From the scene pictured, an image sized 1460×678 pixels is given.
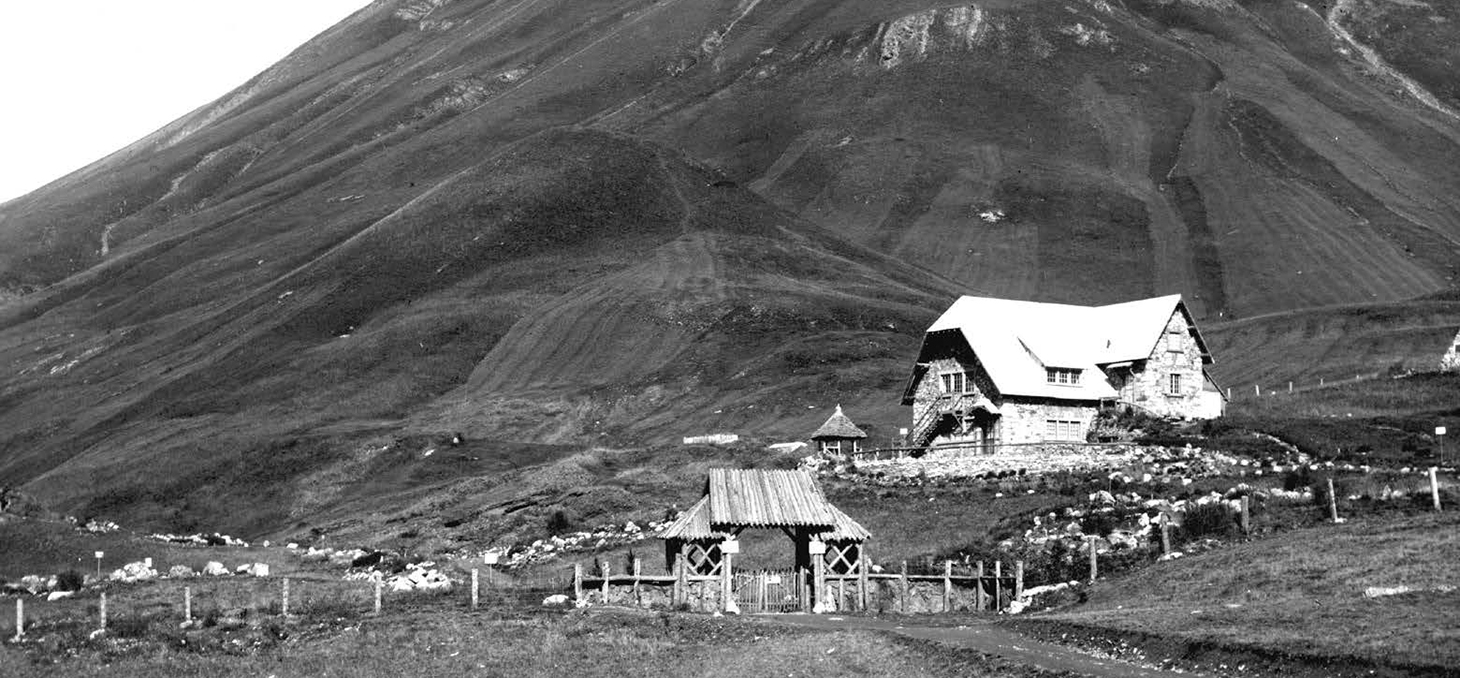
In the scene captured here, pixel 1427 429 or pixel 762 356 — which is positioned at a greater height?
pixel 762 356

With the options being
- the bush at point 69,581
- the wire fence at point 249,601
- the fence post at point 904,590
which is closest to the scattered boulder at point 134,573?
the bush at point 69,581

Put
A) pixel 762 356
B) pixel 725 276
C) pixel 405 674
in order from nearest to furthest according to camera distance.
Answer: pixel 405 674, pixel 762 356, pixel 725 276

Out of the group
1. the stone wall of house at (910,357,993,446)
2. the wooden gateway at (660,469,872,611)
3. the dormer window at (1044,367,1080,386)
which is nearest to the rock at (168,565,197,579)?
the wooden gateway at (660,469,872,611)

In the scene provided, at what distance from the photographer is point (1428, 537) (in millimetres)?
41531

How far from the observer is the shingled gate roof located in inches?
1982

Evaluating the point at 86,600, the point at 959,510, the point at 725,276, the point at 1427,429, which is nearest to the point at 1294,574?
the point at 959,510

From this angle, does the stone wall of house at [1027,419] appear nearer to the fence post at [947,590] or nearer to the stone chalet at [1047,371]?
the stone chalet at [1047,371]

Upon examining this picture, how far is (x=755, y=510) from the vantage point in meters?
50.9

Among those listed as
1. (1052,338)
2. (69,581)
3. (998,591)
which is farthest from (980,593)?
(1052,338)

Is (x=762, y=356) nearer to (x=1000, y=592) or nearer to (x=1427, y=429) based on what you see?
(x=1427, y=429)

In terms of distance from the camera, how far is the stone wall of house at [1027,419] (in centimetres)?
8906

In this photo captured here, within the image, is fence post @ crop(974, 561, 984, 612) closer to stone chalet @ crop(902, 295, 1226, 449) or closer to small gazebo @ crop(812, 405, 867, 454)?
stone chalet @ crop(902, 295, 1226, 449)

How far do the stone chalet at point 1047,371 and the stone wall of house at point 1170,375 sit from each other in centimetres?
5

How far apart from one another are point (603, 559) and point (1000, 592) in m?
20.9
